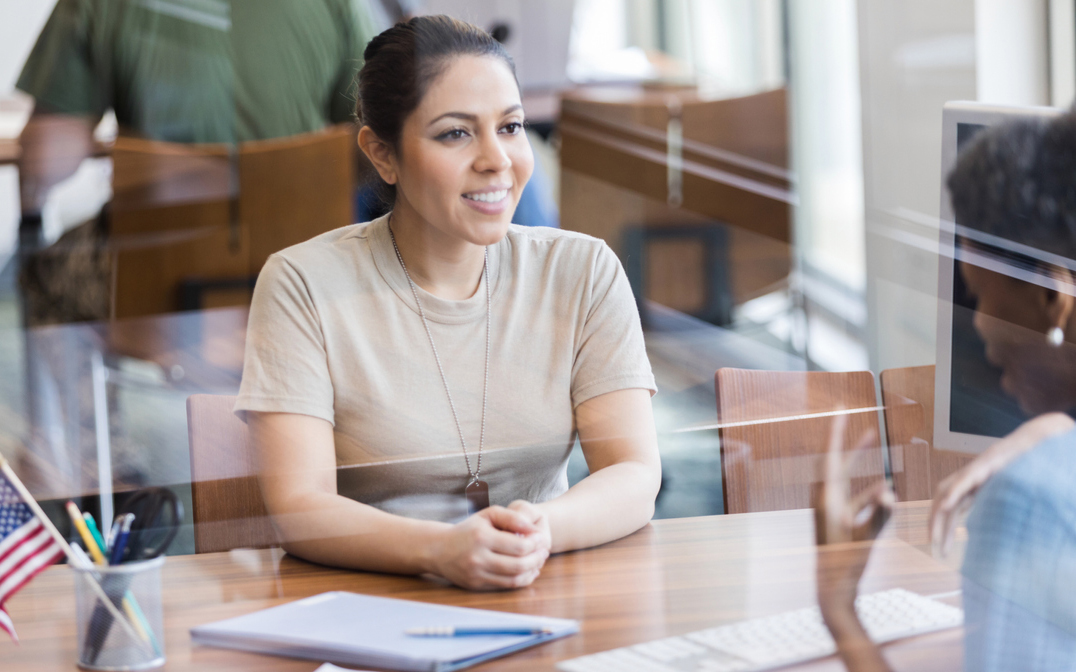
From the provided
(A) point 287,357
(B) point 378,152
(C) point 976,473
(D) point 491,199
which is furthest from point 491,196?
(C) point 976,473

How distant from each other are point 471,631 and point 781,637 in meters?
0.23

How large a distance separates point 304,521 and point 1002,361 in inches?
23.0

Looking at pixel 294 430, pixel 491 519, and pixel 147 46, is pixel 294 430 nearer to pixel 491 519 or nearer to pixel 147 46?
pixel 491 519

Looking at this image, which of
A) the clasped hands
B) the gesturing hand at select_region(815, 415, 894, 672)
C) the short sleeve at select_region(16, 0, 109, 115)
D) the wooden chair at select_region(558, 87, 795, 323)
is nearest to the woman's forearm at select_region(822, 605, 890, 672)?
the gesturing hand at select_region(815, 415, 894, 672)

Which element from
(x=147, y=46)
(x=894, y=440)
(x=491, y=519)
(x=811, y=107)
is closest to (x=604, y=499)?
(x=491, y=519)

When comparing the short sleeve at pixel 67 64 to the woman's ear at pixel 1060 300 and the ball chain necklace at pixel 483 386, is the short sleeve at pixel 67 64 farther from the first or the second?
the woman's ear at pixel 1060 300

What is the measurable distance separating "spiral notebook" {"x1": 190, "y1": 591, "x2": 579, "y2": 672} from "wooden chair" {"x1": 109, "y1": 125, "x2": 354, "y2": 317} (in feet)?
1.03

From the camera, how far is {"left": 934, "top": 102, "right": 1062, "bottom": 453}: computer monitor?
0.77 meters

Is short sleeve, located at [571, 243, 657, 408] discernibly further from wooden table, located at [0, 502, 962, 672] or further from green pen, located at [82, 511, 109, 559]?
green pen, located at [82, 511, 109, 559]

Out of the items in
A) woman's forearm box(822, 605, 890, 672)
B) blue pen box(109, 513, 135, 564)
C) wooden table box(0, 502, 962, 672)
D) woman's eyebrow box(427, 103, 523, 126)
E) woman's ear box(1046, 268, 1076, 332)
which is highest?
woman's eyebrow box(427, 103, 523, 126)

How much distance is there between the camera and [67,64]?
0.90 meters

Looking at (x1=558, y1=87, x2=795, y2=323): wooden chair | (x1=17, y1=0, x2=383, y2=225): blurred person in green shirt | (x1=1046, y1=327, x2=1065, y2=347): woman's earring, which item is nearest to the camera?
(x1=1046, y1=327, x2=1065, y2=347): woman's earring

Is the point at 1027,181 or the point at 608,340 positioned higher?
the point at 1027,181

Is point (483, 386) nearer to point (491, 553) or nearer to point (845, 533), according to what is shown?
point (491, 553)
